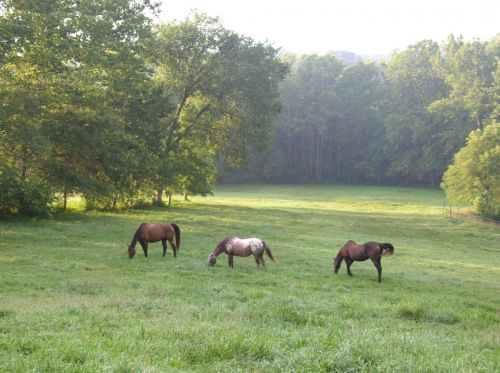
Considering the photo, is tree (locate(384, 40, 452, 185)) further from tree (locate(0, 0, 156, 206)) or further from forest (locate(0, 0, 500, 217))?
tree (locate(0, 0, 156, 206))

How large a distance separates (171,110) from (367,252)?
26444mm

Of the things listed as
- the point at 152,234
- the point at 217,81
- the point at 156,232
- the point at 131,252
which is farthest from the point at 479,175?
the point at 131,252

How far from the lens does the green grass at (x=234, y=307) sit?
6223 mm

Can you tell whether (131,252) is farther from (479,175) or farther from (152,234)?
(479,175)

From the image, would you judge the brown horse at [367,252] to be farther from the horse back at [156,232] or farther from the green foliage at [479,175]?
the green foliage at [479,175]

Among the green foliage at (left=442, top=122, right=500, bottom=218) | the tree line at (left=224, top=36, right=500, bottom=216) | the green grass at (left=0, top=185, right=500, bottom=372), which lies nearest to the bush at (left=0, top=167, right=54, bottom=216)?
the green grass at (left=0, top=185, right=500, bottom=372)

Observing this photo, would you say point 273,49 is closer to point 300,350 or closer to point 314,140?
point 300,350

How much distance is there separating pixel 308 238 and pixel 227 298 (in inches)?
638

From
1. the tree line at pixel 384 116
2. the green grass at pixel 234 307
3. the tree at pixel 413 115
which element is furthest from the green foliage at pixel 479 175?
the tree at pixel 413 115

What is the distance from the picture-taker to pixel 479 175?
43.5 metres

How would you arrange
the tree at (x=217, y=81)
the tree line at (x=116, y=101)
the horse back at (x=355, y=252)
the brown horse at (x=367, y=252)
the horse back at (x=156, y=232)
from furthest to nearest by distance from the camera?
the tree at (x=217, y=81), the tree line at (x=116, y=101), the horse back at (x=156, y=232), the horse back at (x=355, y=252), the brown horse at (x=367, y=252)

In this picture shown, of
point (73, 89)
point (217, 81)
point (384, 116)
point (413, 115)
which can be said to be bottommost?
point (73, 89)

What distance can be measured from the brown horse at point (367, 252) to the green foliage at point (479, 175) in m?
29.3

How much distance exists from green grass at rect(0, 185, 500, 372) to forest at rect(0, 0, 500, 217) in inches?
186
